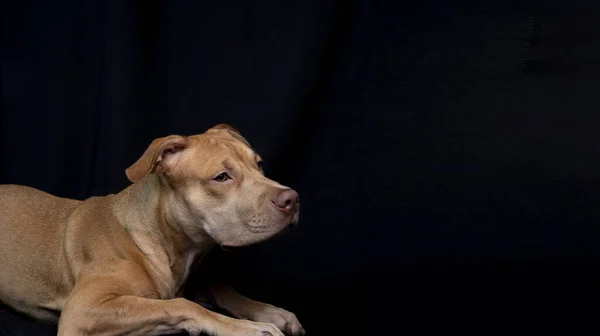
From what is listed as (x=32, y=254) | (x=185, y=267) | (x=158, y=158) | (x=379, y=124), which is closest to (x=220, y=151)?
(x=158, y=158)

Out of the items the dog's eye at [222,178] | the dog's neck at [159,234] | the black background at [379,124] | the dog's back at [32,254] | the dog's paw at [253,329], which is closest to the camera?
the dog's paw at [253,329]

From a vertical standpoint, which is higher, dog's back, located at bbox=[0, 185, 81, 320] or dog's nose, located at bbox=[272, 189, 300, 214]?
dog's nose, located at bbox=[272, 189, 300, 214]

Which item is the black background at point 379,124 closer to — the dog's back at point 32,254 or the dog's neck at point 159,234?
the dog's back at point 32,254

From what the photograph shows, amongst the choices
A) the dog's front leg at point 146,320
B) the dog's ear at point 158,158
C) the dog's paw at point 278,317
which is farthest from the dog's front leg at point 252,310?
the dog's ear at point 158,158

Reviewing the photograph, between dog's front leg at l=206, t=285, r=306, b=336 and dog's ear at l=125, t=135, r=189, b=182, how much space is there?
78 cm

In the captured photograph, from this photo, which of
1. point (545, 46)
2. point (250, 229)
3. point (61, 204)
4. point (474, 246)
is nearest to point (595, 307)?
point (474, 246)

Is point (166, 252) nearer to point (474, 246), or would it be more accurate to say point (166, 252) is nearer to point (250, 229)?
point (250, 229)

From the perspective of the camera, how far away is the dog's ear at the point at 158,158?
11.1 feet

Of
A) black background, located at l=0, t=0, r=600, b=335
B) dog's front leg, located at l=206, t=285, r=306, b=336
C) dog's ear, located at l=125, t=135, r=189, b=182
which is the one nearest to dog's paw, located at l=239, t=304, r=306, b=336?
dog's front leg, located at l=206, t=285, r=306, b=336

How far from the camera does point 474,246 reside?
4.39 meters

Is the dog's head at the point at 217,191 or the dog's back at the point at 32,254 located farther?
the dog's back at the point at 32,254

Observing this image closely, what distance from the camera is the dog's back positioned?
151 inches

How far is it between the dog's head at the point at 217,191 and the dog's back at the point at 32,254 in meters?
0.62

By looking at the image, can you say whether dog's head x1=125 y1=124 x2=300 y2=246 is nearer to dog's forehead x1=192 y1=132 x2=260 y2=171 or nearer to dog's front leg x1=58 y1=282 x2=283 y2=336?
dog's forehead x1=192 y1=132 x2=260 y2=171
